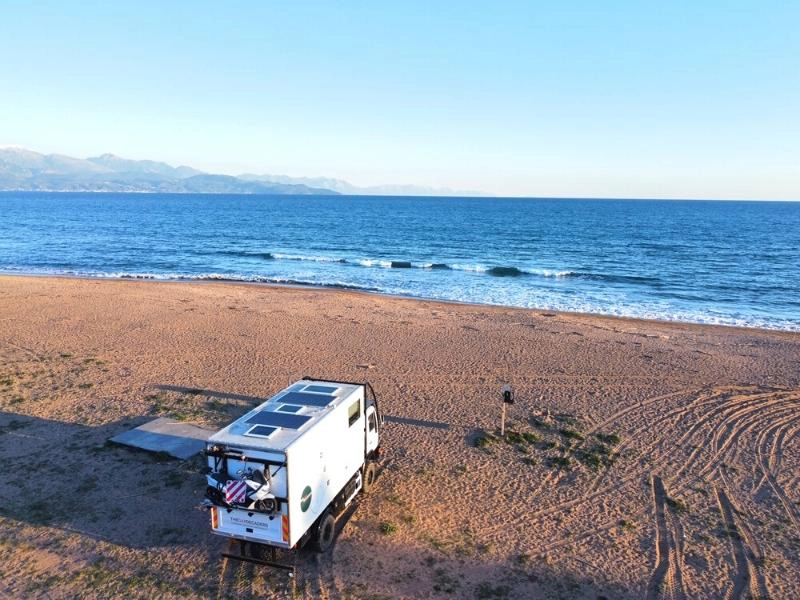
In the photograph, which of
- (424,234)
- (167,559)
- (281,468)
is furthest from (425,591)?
(424,234)

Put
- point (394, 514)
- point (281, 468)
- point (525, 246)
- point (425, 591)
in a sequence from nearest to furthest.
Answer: point (281, 468) → point (425, 591) → point (394, 514) → point (525, 246)

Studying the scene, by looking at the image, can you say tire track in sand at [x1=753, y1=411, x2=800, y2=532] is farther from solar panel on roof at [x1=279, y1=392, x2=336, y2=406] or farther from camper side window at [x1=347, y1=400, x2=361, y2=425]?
solar panel on roof at [x1=279, y1=392, x2=336, y2=406]

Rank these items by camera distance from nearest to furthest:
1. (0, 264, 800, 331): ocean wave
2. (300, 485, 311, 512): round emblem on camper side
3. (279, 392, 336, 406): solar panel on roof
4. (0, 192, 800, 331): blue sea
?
(300, 485, 311, 512): round emblem on camper side
(279, 392, 336, 406): solar panel on roof
(0, 264, 800, 331): ocean wave
(0, 192, 800, 331): blue sea

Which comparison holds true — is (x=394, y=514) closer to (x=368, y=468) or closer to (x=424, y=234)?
(x=368, y=468)

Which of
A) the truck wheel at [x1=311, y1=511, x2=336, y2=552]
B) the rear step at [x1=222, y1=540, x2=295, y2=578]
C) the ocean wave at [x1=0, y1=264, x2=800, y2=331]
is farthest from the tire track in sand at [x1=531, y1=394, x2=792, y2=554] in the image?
the ocean wave at [x1=0, y1=264, x2=800, y2=331]

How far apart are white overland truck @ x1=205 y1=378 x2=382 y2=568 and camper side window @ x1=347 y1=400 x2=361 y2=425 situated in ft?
0.19

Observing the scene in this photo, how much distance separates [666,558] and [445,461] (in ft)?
16.5

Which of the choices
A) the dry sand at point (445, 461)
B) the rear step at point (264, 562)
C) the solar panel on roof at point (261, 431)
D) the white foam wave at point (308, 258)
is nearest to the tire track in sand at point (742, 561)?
the dry sand at point (445, 461)

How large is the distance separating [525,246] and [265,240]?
32206mm

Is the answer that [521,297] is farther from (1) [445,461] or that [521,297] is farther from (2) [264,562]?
(2) [264,562]

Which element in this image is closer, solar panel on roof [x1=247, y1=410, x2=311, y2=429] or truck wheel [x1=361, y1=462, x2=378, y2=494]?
solar panel on roof [x1=247, y1=410, x2=311, y2=429]

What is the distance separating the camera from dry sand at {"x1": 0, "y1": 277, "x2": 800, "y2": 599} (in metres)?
9.19

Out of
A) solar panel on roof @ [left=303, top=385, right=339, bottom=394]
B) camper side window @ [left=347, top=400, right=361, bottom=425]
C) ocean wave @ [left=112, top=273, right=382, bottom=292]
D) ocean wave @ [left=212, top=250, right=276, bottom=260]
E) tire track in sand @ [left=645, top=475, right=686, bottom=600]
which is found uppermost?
solar panel on roof @ [left=303, top=385, right=339, bottom=394]

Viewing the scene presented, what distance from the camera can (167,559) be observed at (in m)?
9.30
